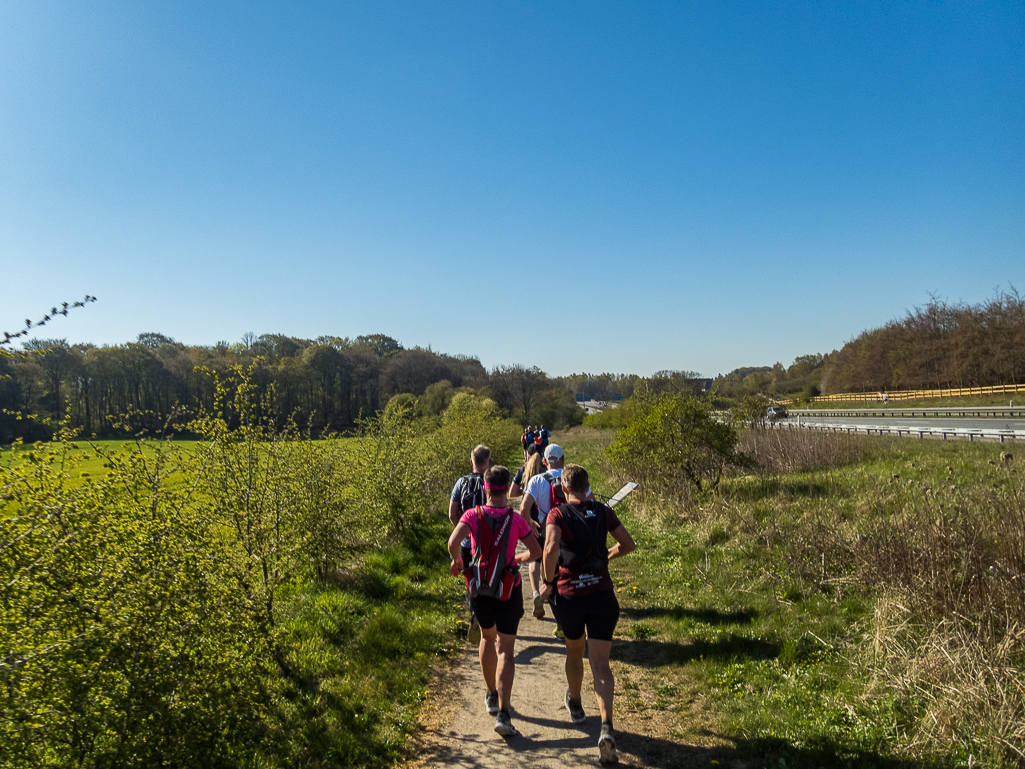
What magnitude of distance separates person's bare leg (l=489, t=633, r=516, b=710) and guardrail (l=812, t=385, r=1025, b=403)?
1837 inches

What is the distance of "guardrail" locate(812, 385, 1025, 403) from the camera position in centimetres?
3933

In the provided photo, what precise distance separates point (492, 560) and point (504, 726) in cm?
126

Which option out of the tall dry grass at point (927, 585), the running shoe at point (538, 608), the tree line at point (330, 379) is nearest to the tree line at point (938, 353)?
the tree line at point (330, 379)

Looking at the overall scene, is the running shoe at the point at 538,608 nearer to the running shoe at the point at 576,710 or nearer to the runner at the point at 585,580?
Result: the running shoe at the point at 576,710

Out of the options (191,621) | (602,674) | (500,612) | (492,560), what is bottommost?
(602,674)

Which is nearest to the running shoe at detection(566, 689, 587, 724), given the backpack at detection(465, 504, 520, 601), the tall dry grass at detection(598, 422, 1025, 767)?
the backpack at detection(465, 504, 520, 601)

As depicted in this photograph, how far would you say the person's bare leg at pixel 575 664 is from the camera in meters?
4.28

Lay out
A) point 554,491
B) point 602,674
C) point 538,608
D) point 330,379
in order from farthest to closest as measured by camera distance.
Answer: point 330,379 < point 538,608 < point 554,491 < point 602,674

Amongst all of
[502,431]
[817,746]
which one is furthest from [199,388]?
[817,746]

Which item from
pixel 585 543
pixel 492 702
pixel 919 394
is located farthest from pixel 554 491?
pixel 919 394

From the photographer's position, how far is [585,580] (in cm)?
412

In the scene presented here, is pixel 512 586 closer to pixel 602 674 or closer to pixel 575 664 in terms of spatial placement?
pixel 575 664

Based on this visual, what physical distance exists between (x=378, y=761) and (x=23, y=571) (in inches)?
106

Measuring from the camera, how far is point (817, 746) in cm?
394
